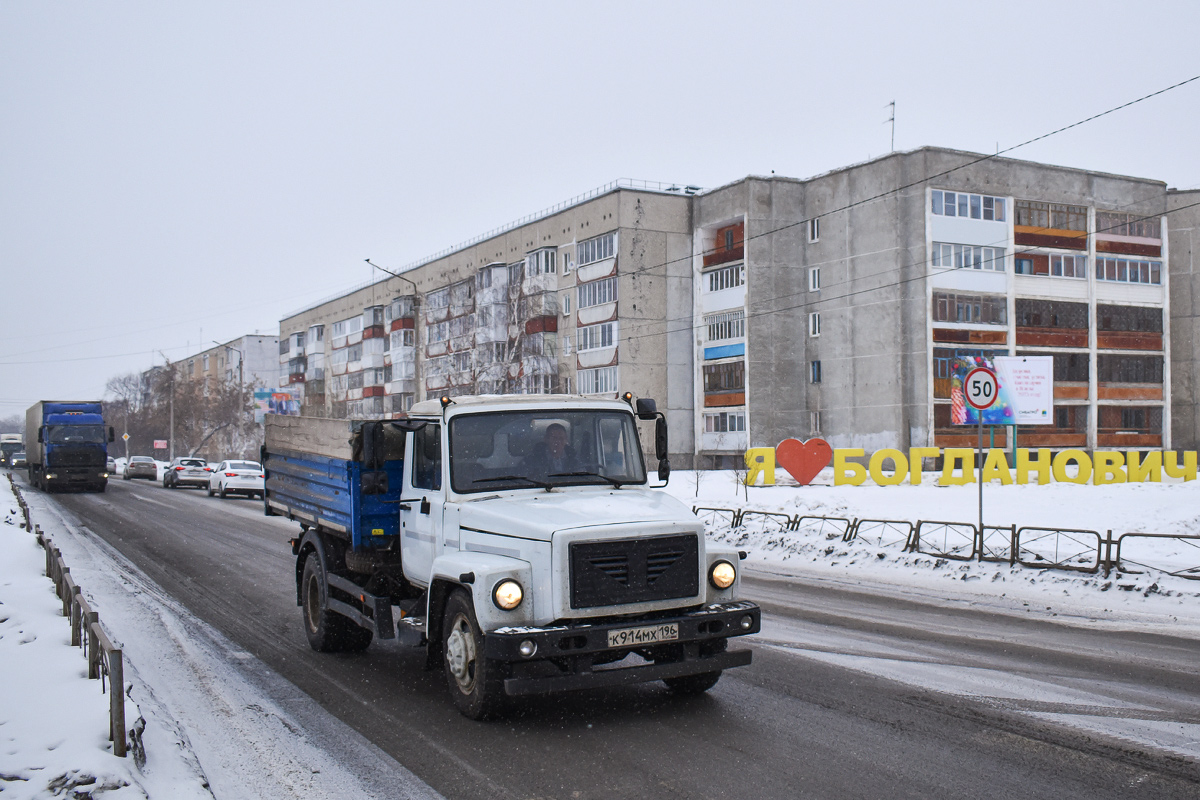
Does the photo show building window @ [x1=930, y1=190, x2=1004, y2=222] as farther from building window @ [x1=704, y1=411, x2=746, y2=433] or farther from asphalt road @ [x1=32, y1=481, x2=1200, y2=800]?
asphalt road @ [x1=32, y1=481, x2=1200, y2=800]

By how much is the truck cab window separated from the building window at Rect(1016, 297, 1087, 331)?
50034mm

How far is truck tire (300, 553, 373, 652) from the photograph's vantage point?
911 centimetres

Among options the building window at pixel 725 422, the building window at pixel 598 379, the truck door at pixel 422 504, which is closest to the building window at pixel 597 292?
the building window at pixel 598 379

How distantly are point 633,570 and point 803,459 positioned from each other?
81.5ft

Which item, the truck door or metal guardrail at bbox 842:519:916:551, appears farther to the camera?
metal guardrail at bbox 842:519:916:551

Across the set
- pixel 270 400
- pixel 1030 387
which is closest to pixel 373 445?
pixel 1030 387

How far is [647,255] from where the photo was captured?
57.6 metres

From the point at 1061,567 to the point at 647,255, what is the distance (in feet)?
149

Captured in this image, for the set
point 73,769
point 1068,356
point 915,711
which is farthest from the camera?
point 1068,356

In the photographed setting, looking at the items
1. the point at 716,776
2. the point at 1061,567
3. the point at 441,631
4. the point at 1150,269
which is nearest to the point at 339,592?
the point at 441,631

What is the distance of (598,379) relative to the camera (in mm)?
58625

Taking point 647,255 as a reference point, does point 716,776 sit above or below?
below

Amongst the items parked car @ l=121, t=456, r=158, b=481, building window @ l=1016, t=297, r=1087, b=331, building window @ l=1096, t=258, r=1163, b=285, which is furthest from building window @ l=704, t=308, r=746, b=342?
parked car @ l=121, t=456, r=158, b=481

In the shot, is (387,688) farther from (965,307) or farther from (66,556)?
(965,307)
